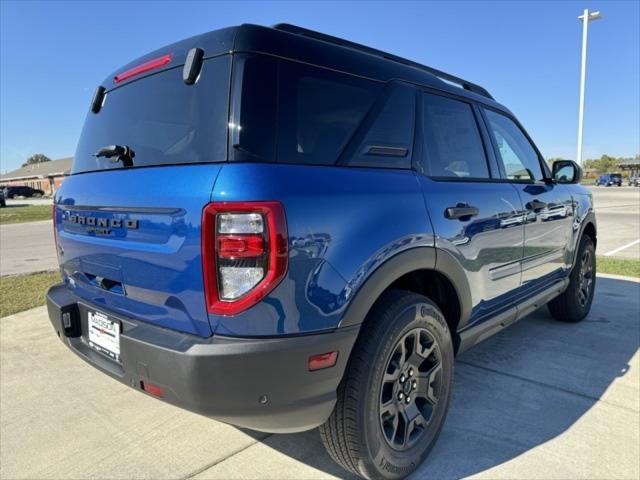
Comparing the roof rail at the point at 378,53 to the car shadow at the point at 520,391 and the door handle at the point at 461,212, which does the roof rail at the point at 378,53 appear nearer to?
the door handle at the point at 461,212

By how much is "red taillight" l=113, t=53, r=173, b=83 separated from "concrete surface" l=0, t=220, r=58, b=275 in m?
6.34

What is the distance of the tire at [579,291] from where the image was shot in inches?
172

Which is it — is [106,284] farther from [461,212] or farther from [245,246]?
[461,212]

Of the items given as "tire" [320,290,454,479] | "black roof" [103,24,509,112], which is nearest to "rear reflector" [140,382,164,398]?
"tire" [320,290,454,479]

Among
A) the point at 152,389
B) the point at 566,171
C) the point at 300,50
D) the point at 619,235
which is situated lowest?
the point at 619,235

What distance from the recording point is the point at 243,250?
162cm

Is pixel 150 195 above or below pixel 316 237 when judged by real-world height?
above

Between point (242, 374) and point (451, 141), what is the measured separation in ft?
6.17

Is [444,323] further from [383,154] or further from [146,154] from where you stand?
[146,154]

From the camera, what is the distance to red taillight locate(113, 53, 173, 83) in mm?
2146

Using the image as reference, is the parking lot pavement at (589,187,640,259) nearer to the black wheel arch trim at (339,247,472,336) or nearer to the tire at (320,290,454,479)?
the black wheel arch trim at (339,247,472,336)

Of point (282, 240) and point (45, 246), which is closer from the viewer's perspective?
point (282, 240)

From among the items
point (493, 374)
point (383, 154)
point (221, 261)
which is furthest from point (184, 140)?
point (493, 374)

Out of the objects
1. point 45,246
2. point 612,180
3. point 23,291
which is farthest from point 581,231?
point 612,180
